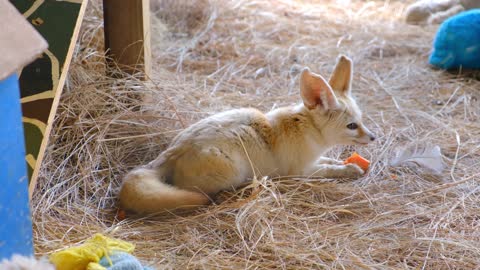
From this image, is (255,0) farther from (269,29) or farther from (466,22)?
(466,22)

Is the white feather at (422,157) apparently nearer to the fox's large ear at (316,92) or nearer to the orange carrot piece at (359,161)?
the orange carrot piece at (359,161)

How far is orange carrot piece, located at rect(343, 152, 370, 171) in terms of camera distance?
3.69 meters

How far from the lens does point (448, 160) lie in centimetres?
379

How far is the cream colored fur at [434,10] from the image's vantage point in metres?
6.32

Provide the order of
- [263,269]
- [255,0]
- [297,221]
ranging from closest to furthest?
[263,269] < [297,221] < [255,0]

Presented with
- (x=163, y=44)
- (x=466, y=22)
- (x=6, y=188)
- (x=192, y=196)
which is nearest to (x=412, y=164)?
(x=192, y=196)

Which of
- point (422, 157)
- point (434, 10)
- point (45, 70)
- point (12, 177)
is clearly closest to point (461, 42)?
point (434, 10)

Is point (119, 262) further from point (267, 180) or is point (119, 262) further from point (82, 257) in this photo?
point (267, 180)

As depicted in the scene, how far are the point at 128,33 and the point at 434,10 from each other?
380 centimetres

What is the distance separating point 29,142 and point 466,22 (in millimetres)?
3780

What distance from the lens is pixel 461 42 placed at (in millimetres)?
5176

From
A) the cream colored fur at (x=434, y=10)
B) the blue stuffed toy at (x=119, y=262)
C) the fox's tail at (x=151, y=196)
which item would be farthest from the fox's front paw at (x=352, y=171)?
the cream colored fur at (x=434, y=10)

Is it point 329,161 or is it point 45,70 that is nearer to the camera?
point 45,70

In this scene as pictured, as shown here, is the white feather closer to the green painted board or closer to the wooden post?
the wooden post
